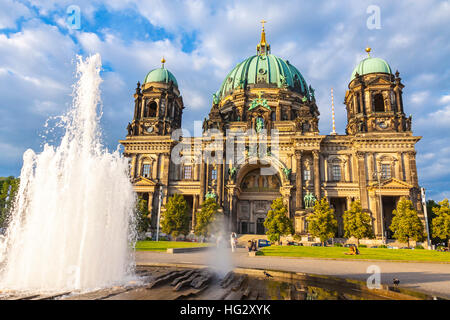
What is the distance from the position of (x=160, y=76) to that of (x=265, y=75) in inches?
874

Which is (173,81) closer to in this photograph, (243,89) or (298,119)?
(243,89)

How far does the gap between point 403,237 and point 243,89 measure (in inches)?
1560

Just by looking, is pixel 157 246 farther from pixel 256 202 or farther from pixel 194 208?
pixel 256 202

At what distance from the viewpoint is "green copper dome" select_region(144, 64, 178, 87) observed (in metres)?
59.2

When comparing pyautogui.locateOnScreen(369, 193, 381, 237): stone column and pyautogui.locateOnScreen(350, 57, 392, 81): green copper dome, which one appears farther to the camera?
pyautogui.locateOnScreen(350, 57, 392, 81): green copper dome

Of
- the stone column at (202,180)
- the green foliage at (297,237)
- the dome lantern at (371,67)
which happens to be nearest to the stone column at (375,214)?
the green foliage at (297,237)

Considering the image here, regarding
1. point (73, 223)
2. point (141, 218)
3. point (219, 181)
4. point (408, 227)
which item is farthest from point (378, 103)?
point (73, 223)

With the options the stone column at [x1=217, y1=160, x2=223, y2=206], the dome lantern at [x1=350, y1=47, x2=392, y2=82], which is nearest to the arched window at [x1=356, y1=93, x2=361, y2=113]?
the dome lantern at [x1=350, y1=47, x2=392, y2=82]

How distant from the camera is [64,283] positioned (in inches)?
395

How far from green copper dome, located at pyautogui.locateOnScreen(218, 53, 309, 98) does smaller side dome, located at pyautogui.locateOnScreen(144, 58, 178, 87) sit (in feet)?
43.5

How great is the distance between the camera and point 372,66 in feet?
178

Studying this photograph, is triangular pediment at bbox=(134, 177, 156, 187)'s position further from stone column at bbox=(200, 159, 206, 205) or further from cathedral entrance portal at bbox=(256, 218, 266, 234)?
cathedral entrance portal at bbox=(256, 218, 266, 234)

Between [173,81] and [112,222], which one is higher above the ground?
[173,81]
